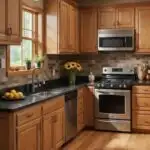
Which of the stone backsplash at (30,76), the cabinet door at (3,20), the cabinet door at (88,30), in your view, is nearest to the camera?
the cabinet door at (3,20)

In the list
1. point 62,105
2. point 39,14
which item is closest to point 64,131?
point 62,105

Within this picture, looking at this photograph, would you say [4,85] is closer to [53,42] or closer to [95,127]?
[53,42]

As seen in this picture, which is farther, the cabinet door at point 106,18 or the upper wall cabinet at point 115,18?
the cabinet door at point 106,18

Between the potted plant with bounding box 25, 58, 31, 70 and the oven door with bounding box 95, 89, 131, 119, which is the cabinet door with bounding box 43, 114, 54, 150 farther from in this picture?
the oven door with bounding box 95, 89, 131, 119

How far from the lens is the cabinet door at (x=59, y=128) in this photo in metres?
4.50

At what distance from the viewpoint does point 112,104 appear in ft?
19.6

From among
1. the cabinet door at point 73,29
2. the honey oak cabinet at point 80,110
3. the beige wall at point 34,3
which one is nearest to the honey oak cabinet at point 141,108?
the honey oak cabinet at point 80,110

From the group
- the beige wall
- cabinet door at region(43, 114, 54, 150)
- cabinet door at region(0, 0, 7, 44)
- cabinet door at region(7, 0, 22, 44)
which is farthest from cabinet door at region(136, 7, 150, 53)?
cabinet door at region(0, 0, 7, 44)

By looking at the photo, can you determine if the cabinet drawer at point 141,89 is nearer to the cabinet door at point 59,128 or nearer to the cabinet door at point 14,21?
the cabinet door at point 59,128

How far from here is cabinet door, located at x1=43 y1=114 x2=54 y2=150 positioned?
162 inches

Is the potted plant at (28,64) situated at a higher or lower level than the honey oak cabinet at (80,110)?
higher

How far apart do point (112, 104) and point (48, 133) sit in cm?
204

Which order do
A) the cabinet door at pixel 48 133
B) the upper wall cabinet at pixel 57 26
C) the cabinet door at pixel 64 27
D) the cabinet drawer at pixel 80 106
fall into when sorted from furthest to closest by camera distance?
the cabinet drawer at pixel 80 106 < the cabinet door at pixel 64 27 < the upper wall cabinet at pixel 57 26 < the cabinet door at pixel 48 133

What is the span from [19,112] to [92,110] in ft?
9.26
